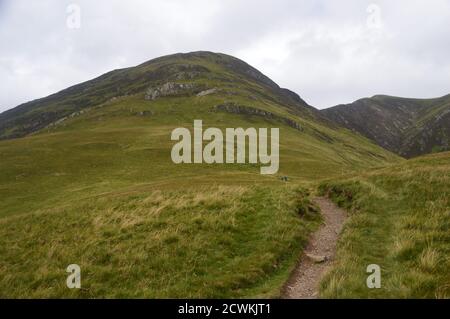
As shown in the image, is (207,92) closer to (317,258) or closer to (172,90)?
(172,90)

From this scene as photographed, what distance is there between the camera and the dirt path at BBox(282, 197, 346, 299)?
468 inches

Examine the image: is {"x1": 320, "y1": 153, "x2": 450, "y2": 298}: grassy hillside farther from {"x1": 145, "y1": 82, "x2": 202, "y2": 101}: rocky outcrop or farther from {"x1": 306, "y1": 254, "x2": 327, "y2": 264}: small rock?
{"x1": 145, "y1": 82, "x2": 202, "y2": 101}: rocky outcrop

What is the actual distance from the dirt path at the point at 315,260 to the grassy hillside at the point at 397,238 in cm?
65

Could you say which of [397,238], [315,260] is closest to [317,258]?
[315,260]

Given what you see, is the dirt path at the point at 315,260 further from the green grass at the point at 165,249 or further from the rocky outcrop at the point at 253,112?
the rocky outcrop at the point at 253,112

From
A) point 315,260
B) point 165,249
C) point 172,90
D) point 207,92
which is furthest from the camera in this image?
point 172,90

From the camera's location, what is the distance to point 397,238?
46.7 ft

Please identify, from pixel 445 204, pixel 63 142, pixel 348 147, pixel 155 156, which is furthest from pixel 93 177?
pixel 348 147

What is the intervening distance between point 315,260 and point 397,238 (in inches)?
129

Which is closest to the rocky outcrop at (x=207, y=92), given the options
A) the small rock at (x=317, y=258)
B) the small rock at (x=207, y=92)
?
the small rock at (x=207, y=92)

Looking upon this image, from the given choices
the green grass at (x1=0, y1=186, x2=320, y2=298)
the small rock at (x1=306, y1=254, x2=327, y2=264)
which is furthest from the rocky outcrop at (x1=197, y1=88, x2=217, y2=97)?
the small rock at (x1=306, y1=254, x2=327, y2=264)

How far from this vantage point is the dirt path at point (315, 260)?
39.0 ft

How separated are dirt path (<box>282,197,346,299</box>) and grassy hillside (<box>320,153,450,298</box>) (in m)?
0.65

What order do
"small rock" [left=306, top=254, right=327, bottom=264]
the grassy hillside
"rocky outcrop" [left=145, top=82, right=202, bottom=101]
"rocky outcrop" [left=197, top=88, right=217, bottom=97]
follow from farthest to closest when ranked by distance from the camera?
1. "rocky outcrop" [left=145, top=82, right=202, bottom=101]
2. "rocky outcrop" [left=197, top=88, right=217, bottom=97]
3. "small rock" [left=306, top=254, right=327, bottom=264]
4. the grassy hillside
